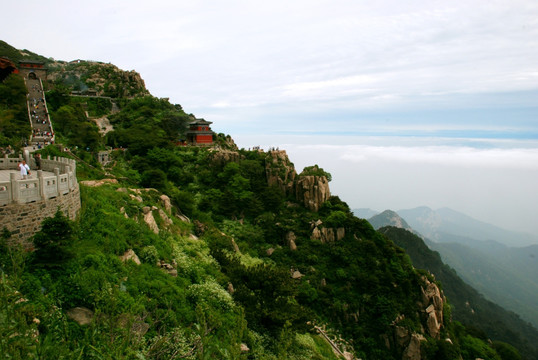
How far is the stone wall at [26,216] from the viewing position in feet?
33.1

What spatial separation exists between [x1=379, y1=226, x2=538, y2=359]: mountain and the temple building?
1923 inches

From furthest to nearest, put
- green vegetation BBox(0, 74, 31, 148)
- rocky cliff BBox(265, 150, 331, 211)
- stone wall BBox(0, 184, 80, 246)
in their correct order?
rocky cliff BBox(265, 150, 331, 211), green vegetation BBox(0, 74, 31, 148), stone wall BBox(0, 184, 80, 246)

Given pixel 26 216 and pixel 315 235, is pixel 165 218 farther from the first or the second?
pixel 315 235

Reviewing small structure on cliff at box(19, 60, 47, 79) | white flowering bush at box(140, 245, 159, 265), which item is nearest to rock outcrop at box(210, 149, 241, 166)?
white flowering bush at box(140, 245, 159, 265)

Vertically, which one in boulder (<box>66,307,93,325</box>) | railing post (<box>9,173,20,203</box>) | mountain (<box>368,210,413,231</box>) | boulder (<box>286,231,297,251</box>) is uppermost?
railing post (<box>9,173,20,203</box>)

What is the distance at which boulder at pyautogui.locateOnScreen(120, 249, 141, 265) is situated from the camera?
1389cm

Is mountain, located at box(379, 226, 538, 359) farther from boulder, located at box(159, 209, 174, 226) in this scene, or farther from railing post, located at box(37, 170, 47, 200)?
railing post, located at box(37, 170, 47, 200)

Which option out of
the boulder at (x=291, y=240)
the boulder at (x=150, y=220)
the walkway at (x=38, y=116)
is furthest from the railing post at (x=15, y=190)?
the walkway at (x=38, y=116)

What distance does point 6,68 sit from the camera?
4809 centimetres

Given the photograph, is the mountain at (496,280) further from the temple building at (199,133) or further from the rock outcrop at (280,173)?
the temple building at (199,133)

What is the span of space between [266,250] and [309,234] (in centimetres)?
498

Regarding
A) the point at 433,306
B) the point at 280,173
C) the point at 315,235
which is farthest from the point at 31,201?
the point at 433,306

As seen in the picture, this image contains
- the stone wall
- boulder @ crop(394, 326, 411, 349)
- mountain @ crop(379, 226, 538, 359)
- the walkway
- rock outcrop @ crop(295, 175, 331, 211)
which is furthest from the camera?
mountain @ crop(379, 226, 538, 359)

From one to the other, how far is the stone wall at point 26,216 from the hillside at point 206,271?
13.1 inches
